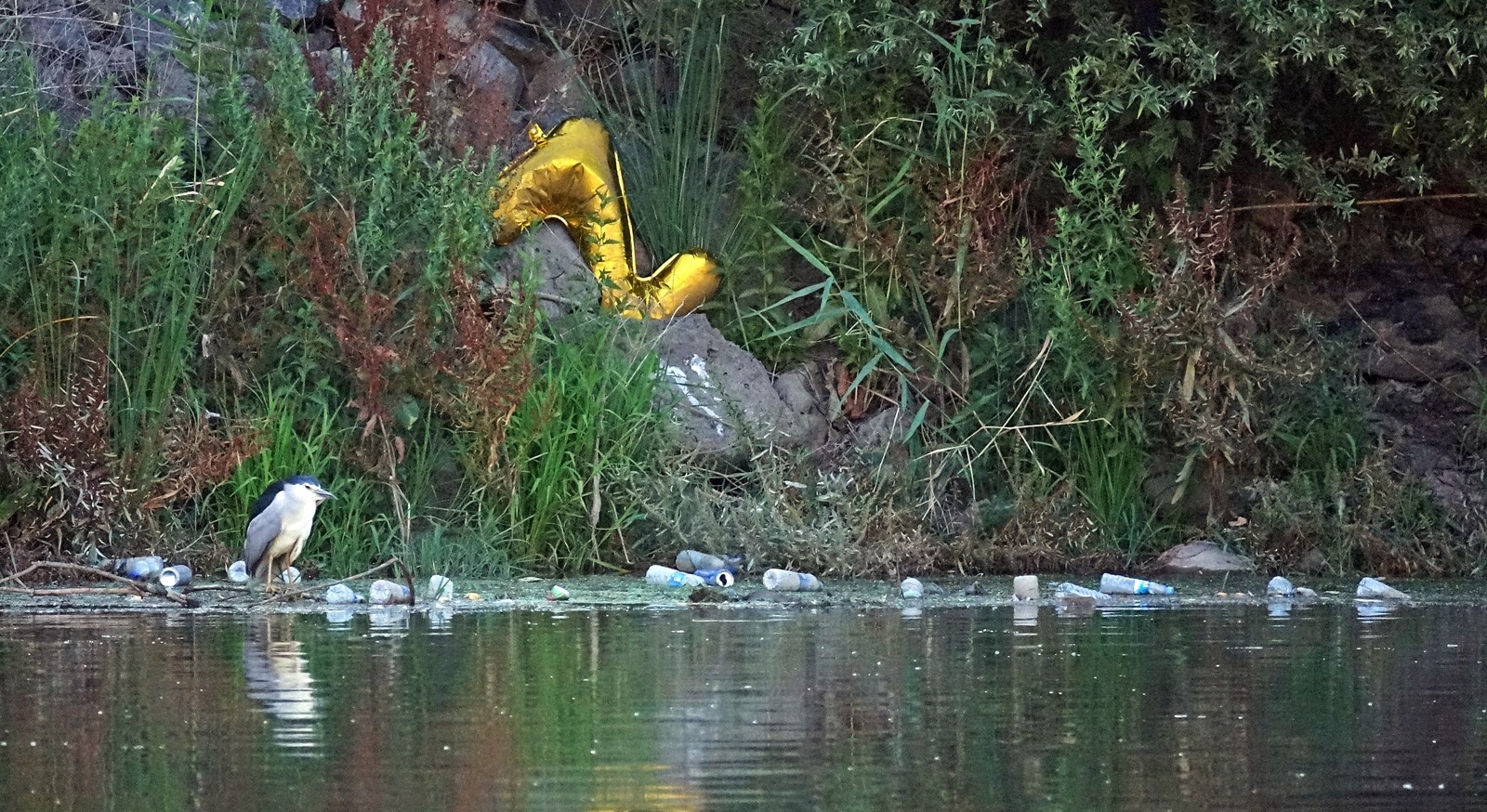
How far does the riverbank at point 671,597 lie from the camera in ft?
25.1

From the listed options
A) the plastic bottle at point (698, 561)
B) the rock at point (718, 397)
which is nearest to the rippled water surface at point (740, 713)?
the plastic bottle at point (698, 561)

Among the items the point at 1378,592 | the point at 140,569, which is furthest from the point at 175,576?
the point at 1378,592

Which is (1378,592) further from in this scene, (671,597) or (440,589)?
(440,589)

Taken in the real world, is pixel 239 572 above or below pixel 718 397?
below

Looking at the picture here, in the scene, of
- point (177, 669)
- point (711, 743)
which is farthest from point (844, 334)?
point (711, 743)

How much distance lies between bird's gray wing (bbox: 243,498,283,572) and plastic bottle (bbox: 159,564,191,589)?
26cm

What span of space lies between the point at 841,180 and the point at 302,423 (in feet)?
Result: 9.06

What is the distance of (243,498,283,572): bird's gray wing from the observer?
26.5ft

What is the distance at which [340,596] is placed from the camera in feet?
26.0

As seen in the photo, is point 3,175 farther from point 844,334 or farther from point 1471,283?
point 1471,283

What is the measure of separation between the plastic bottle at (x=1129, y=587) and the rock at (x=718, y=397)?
5.61 ft

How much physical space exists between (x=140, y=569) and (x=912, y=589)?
9.86 ft

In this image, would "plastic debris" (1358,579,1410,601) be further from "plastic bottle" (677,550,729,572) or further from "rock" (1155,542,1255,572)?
"plastic bottle" (677,550,729,572)

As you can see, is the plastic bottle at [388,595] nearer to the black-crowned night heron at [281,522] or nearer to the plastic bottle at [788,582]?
the black-crowned night heron at [281,522]
